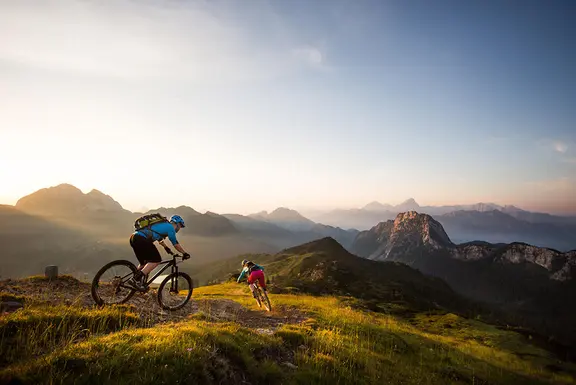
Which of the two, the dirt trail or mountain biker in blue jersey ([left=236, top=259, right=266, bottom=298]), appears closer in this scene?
the dirt trail

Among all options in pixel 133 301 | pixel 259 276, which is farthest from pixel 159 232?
pixel 259 276

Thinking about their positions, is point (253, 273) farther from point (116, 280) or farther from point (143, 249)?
point (116, 280)

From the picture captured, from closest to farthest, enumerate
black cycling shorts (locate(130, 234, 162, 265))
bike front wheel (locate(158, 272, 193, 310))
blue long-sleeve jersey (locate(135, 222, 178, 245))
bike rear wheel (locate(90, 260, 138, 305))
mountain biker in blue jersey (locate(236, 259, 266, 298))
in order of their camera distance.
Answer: bike rear wheel (locate(90, 260, 138, 305))
black cycling shorts (locate(130, 234, 162, 265))
blue long-sleeve jersey (locate(135, 222, 178, 245))
bike front wheel (locate(158, 272, 193, 310))
mountain biker in blue jersey (locate(236, 259, 266, 298))

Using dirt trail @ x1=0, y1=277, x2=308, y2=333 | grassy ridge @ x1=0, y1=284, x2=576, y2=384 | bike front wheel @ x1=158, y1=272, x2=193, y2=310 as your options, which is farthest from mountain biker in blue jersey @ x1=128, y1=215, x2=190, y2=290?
bike front wheel @ x1=158, y1=272, x2=193, y2=310

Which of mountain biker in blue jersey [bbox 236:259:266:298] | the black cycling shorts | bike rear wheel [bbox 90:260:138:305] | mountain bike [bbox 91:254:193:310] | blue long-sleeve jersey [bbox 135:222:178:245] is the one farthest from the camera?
mountain biker in blue jersey [bbox 236:259:266:298]

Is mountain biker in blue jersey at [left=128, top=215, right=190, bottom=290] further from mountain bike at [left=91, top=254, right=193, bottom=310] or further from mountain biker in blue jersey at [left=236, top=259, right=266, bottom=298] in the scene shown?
mountain biker in blue jersey at [left=236, top=259, right=266, bottom=298]

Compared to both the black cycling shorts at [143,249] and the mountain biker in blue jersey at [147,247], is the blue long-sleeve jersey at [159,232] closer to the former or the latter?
the mountain biker in blue jersey at [147,247]

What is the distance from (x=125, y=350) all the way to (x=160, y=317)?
19.8 feet

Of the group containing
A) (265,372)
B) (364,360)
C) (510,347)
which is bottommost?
(510,347)

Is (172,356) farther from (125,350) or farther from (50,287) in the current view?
(50,287)

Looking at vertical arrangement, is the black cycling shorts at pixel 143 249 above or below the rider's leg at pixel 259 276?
above

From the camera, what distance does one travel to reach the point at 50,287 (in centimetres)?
1759

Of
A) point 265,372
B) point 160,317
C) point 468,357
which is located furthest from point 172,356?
point 468,357

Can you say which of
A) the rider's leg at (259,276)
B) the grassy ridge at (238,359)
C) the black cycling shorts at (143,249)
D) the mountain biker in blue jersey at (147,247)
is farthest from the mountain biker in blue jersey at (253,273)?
the black cycling shorts at (143,249)
